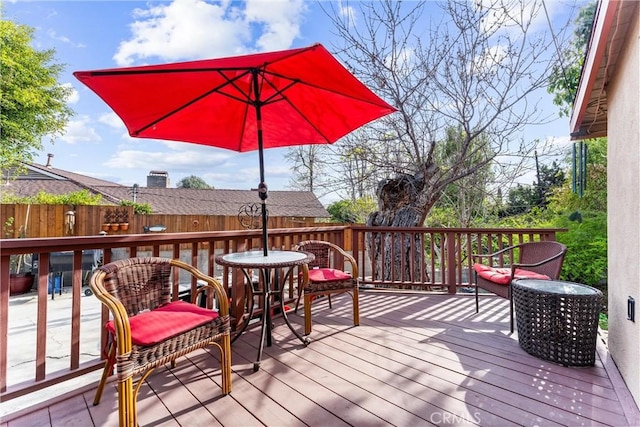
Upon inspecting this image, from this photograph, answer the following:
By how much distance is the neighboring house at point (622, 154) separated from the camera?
67.2 inches

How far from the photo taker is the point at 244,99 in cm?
247

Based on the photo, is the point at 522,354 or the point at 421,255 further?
the point at 421,255

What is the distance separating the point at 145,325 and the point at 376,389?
138 centimetres

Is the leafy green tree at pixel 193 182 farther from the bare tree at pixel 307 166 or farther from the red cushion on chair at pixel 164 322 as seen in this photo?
the red cushion on chair at pixel 164 322

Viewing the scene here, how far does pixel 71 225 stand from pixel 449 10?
1100 cm

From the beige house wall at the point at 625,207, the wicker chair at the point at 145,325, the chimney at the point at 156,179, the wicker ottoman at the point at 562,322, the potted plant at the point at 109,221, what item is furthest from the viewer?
the chimney at the point at 156,179

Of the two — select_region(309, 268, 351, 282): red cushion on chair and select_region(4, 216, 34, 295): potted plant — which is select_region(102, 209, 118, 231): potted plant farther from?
select_region(309, 268, 351, 282): red cushion on chair

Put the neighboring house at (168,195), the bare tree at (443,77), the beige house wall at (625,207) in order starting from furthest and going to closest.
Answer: the neighboring house at (168,195) < the bare tree at (443,77) < the beige house wall at (625,207)

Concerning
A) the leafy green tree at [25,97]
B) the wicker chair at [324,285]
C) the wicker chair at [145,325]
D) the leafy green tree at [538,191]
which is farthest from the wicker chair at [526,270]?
the leafy green tree at [25,97]

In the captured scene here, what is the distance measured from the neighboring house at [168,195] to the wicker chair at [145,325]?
1183 cm

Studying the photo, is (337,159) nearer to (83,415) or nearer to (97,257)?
(83,415)

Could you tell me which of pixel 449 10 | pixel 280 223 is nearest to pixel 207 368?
pixel 449 10

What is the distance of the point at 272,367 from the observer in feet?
6.94

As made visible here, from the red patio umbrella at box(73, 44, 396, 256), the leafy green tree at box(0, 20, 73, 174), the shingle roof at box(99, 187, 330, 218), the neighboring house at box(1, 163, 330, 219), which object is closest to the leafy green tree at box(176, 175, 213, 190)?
the neighboring house at box(1, 163, 330, 219)
